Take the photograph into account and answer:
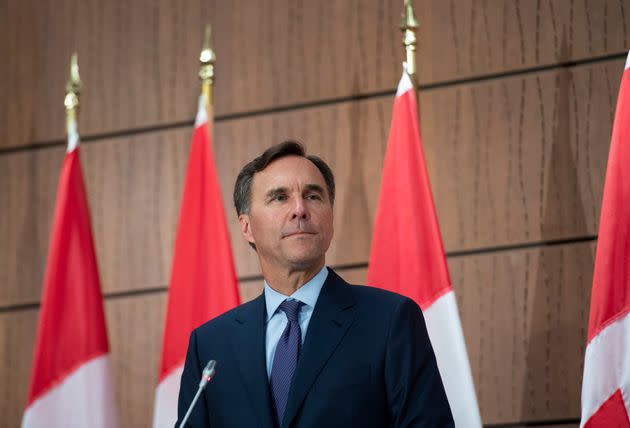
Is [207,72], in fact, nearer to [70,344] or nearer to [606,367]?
[70,344]

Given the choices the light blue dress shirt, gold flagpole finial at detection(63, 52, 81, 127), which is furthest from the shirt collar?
gold flagpole finial at detection(63, 52, 81, 127)

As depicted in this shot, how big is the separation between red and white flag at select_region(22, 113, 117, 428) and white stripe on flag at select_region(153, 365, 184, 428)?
273 millimetres

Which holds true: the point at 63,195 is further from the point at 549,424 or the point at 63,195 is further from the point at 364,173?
the point at 549,424

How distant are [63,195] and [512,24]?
1.91m

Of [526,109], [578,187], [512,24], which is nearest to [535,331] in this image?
[578,187]

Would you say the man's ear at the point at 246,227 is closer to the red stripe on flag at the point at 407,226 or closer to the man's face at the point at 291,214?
the man's face at the point at 291,214

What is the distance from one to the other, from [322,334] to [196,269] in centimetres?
165

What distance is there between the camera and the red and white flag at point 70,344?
3828 mm

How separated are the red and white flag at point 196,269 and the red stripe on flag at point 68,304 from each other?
0.34 meters

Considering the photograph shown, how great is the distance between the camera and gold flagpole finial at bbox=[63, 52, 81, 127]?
4.01 meters

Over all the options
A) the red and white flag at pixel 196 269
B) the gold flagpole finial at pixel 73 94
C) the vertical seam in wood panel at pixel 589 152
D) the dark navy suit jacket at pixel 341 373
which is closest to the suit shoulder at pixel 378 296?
the dark navy suit jacket at pixel 341 373

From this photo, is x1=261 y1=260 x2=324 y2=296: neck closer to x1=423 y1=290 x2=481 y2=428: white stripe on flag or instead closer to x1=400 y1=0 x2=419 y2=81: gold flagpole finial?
x1=423 y1=290 x2=481 y2=428: white stripe on flag

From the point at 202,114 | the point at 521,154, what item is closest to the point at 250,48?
the point at 202,114

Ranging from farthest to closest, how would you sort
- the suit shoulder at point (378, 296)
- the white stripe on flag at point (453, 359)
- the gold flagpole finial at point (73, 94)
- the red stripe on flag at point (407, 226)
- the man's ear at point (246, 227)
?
1. the gold flagpole finial at point (73, 94)
2. the red stripe on flag at point (407, 226)
3. the white stripe on flag at point (453, 359)
4. the man's ear at point (246, 227)
5. the suit shoulder at point (378, 296)
